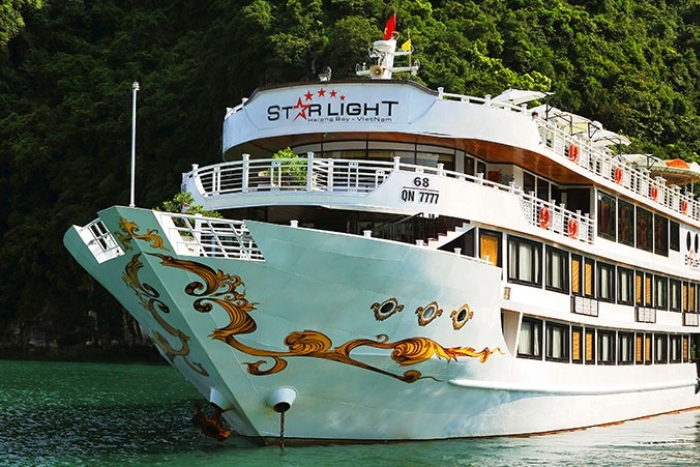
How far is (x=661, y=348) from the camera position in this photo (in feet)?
82.0

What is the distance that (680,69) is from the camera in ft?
204

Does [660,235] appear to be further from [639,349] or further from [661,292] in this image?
[639,349]

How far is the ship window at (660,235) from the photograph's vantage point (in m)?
24.9

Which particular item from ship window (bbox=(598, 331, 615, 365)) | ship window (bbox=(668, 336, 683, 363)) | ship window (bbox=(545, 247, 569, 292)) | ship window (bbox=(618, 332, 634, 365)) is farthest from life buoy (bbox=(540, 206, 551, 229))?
ship window (bbox=(668, 336, 683, 363))

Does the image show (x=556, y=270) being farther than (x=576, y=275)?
No

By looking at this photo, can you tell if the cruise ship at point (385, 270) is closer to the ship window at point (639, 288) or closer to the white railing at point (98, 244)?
the white railing at point (98, 244)

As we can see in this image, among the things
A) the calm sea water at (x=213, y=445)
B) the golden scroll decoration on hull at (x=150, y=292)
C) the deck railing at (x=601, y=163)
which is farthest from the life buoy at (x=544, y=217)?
the golden scroll decoration on hull at (x=150, y=292)

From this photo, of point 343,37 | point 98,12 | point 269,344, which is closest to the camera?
point 269,344

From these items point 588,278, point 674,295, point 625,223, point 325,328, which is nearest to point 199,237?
point 325,328

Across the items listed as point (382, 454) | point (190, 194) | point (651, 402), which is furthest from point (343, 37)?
point (382, 454)

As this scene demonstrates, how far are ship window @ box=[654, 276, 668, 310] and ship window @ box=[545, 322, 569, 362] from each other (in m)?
5.30

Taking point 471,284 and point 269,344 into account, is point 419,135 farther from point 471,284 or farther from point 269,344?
point 269,344

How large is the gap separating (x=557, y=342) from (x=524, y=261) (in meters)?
1.94

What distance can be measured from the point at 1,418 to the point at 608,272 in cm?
1192
